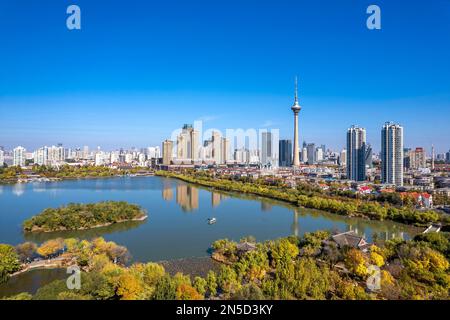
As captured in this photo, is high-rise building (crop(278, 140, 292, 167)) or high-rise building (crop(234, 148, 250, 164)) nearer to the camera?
high-rise building (crop(278, 140, 292, 167))

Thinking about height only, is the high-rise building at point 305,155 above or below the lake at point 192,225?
above

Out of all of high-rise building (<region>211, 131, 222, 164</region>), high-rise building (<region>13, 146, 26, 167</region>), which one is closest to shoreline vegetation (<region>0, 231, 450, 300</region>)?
high-rise building (<region>13, 146, 26, 167</region>)

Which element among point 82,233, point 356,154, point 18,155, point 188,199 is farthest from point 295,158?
point 18,155

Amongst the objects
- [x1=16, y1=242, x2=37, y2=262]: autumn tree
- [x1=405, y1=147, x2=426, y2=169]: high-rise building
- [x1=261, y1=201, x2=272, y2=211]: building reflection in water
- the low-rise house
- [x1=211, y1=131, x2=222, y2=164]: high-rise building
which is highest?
[x1=211, y1=131, x2=222, y2=164]: high-rise building

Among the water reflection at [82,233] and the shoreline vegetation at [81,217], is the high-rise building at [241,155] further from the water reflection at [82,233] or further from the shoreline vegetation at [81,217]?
the water reflection at [82,233]

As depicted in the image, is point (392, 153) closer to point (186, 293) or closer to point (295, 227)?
point (295, 227)

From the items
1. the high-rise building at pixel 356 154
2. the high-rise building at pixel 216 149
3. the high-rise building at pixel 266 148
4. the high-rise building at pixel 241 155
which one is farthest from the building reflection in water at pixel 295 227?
the high-rise building at pixel 241 155

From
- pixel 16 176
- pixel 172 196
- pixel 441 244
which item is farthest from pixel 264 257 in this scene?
pixel 16 176

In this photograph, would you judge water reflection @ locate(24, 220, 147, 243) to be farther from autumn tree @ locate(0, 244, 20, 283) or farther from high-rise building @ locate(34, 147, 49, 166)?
high-rise building @ locate(34, 147, 49, 166)
